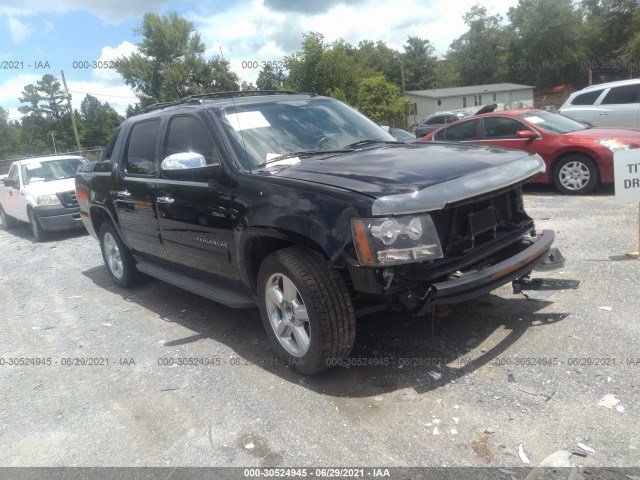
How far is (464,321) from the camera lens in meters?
4.20

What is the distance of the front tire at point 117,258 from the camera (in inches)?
237

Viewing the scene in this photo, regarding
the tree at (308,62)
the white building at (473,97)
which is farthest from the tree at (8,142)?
the white building at (473,97)

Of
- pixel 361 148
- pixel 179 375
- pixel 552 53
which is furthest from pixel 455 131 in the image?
pixel 552 53

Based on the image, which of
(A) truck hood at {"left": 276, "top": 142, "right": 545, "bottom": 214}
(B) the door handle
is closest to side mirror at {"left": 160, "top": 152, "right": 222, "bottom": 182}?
(A) truck hood at {"left": 276, "top": 142, "right": 545, "bottom": 214}

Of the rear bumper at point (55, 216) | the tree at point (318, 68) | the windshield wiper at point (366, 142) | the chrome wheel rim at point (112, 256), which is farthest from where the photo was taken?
the tree at point (318, 68)

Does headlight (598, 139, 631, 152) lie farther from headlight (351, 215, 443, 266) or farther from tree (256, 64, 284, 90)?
tree (256, 64, 284, 90)

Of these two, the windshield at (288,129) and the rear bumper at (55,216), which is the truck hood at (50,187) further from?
the windshield at (288,129)

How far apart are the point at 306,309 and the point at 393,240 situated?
786mm

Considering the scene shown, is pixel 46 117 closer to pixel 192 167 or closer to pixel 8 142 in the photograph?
pixel 8 142

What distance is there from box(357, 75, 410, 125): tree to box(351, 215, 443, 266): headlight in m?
36.6

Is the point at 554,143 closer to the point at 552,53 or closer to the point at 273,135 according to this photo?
the point at 273,135

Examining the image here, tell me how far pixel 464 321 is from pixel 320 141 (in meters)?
1.89

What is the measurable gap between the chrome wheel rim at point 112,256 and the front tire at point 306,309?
3.21 metres

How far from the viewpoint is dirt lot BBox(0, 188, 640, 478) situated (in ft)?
9.24
